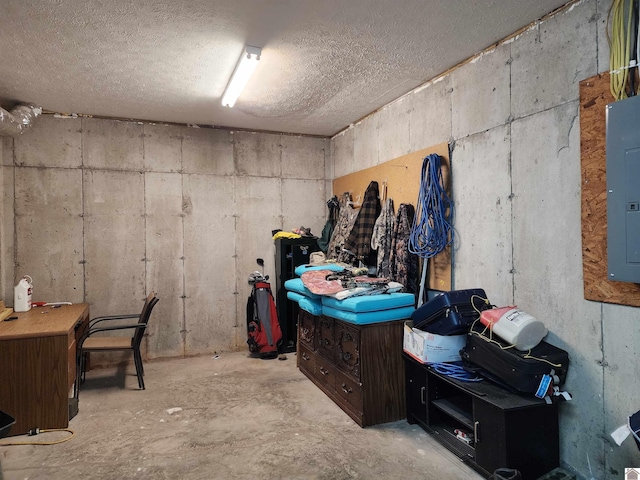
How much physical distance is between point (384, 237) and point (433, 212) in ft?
2.42

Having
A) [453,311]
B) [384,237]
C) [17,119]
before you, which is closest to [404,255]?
[384,237]

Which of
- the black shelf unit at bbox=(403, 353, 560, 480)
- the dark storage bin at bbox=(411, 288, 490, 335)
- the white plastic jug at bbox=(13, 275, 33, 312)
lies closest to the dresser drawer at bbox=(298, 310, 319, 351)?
the dark storage bin at bbox=(411, 288, 490, 335)

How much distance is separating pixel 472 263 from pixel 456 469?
1463 millimetres

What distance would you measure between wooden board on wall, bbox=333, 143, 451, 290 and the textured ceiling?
69 centimetres

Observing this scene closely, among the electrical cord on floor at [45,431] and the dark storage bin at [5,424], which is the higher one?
the dark storage bin at [5,424]

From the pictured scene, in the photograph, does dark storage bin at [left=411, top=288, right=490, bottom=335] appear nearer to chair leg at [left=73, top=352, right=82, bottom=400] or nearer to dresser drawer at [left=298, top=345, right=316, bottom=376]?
dresser drawer at [left=298, top=345, right=316, bottom=376]

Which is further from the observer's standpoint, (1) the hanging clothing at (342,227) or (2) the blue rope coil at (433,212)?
(1) the hanging clothing at (342,227)

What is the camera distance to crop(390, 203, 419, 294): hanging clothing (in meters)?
3.59

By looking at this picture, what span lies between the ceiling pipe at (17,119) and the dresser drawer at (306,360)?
12.0 ft

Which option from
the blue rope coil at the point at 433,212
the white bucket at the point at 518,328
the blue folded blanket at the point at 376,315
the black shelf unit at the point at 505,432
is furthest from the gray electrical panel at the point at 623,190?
the blue folded blanket at the point at 376,315

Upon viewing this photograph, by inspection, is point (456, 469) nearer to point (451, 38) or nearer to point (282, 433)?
point (282, 433)

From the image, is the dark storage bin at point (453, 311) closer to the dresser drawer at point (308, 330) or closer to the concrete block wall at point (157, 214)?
Answer: the dresser drawer at point (308, 330)

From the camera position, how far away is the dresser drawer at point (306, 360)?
3.98m

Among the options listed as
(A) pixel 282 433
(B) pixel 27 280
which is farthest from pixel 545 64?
(B) pixel 27 280
